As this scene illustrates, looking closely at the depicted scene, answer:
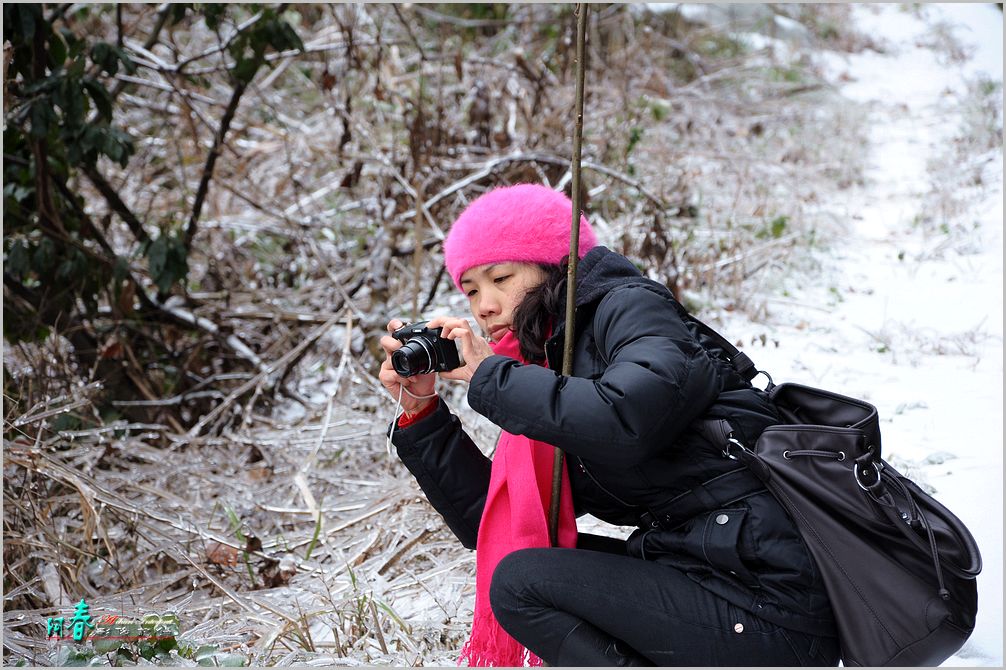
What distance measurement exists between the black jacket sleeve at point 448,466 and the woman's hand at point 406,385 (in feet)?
0.13

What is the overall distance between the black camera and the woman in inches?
1.0

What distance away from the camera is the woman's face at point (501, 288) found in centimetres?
197

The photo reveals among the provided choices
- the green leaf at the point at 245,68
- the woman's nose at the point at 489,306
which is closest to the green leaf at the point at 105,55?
the green leaf at the point at 245,68

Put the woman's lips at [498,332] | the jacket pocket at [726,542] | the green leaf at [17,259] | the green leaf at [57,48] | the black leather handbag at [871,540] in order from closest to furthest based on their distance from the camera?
the black leather handbag at [871,540] → the jacket pocket at [726,542] → the woman's lips at [498,332] → the green leaf at [57,48] → the green leaf at [17,259]

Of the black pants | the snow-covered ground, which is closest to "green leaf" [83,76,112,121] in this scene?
the black pants

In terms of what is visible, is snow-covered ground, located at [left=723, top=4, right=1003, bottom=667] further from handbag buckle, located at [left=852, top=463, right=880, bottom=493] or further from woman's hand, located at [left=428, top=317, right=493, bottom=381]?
woman's hand, located at [left=428, top=317, right=493, bottom=381]

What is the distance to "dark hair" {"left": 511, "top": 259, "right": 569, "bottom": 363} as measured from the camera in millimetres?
1891

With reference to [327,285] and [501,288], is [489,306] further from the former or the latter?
[327,285]

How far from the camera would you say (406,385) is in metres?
2.00

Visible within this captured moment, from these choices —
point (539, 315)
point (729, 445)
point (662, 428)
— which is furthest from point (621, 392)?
point (539, 315)

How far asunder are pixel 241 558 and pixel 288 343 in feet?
6.25

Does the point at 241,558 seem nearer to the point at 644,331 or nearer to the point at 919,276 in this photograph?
the point at 644,331

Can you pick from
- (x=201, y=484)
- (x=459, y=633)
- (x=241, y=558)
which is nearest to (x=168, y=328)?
(x=201, y=484)

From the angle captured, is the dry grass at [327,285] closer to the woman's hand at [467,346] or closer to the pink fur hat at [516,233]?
the woman's hand at [467,346]
